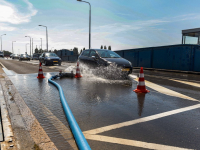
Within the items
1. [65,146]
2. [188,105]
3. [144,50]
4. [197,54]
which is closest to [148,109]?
[188,105]

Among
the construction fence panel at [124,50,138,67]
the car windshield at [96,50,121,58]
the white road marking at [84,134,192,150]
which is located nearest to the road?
the white road marking at [84,134,192,150]

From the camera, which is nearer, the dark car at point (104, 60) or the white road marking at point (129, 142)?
the white road marking at point (129, 142)

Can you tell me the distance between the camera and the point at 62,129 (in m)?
2.79

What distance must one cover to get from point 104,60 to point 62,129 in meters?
6.25

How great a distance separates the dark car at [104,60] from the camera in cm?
851

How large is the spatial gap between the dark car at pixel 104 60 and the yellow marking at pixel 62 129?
536 cm

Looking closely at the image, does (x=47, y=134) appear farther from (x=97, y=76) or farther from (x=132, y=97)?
(x=97, y=76)

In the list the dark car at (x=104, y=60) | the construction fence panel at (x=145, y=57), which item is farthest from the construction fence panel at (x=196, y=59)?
the dark car at (x=104, y=60)

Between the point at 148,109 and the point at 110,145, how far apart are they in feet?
5.90

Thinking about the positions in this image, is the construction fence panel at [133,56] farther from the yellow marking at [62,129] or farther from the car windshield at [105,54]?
the yellow marking at [62,129]

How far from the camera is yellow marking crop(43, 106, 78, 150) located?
7.84ft

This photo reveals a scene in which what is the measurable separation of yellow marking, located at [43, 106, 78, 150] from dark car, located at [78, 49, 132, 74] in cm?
536

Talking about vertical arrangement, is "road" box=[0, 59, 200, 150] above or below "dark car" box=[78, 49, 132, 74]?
below

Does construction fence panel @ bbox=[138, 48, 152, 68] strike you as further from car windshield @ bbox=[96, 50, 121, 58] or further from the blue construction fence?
car windshield @ bbox=[96, 50, 121, 58]
